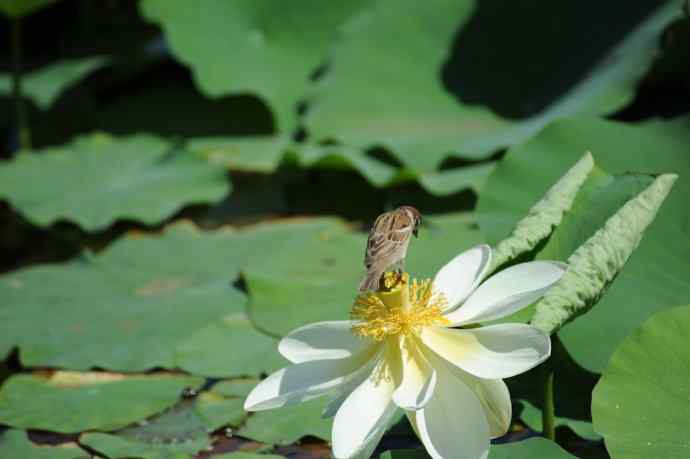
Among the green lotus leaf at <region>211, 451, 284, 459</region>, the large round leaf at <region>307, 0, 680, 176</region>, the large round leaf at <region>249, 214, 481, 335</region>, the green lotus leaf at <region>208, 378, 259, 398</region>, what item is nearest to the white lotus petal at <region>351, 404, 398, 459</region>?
the green lotus leaf at <region>211, 451, 284, 459</region>

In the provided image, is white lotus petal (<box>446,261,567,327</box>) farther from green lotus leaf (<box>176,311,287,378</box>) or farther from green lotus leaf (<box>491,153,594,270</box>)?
green lotus leaf (<box>176,311,287,378</box>)

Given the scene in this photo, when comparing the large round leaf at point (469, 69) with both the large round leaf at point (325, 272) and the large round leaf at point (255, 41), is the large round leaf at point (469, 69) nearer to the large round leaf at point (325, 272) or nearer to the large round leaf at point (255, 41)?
the large round leaf at point (255, 41)

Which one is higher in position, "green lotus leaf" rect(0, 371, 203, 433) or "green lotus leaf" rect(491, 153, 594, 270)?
"green lotus leaf" rect(491, 153, 594, 270)

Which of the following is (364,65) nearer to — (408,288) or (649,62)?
(649,62)

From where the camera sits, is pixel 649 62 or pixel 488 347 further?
pixel 649 62

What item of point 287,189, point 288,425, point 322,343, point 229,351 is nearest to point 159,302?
point 229,351

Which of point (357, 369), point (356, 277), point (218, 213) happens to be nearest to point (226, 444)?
point (357, 369)
